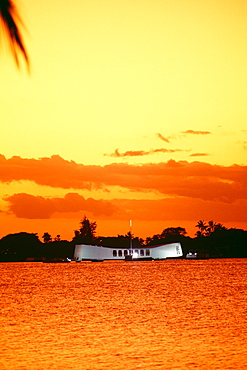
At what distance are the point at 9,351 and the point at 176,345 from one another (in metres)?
8.52

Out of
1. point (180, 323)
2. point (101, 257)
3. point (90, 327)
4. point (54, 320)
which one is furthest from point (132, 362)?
point (101, 257)

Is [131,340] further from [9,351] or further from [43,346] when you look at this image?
[9,351]

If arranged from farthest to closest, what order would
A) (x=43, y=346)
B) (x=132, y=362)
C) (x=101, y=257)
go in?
(x=101, y=257) < (x=43, y=346) < (x=132, y=362)

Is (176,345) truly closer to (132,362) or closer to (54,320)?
(132,362)

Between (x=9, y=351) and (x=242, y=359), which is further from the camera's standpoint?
(x=9, y=351)

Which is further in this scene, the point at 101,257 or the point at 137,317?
the point at 101,257

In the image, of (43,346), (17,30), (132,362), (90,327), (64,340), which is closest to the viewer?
(17,30)

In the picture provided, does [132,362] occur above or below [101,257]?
below

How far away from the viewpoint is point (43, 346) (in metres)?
31.6

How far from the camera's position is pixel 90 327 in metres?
42.6

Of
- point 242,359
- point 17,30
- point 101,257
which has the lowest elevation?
point 242,359

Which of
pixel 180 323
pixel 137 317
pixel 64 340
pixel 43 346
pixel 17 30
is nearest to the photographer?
pixel 17 30

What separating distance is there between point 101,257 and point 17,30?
178 m

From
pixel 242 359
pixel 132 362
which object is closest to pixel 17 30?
pixel 132 362
